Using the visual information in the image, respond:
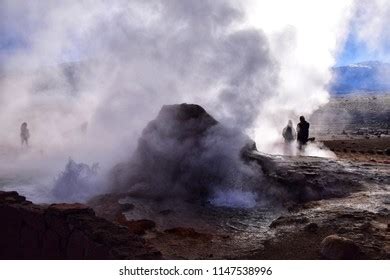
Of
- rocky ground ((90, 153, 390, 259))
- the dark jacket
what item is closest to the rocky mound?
rocky ground ((90, 153, 390, 259))

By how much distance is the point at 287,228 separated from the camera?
6883mm

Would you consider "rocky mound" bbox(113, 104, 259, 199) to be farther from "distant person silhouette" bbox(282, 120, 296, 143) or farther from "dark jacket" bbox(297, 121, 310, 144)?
"distant person silhouette" bbox(282, 120, 296, 143)

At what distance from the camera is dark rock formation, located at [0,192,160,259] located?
4852 mm

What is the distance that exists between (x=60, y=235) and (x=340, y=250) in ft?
11.5

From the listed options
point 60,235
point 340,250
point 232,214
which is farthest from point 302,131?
point 60,235

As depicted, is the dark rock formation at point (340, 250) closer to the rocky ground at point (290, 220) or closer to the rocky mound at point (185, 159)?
the rocky ground at point (290, 220)

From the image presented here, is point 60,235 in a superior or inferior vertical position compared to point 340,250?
superior

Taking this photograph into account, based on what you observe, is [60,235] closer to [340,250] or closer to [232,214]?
[340,250]

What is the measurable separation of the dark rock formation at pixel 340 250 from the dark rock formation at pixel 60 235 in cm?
225

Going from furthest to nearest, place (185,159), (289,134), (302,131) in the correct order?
(289,134) → (302,131) → (185,159)

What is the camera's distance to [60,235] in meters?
5.52

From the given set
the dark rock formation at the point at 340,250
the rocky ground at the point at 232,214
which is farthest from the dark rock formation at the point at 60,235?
the dark rock formation at the point at 340,250

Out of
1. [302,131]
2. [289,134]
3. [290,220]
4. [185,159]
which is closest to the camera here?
[290,220]

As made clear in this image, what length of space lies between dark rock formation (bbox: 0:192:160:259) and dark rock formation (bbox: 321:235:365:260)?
88.6 inches
